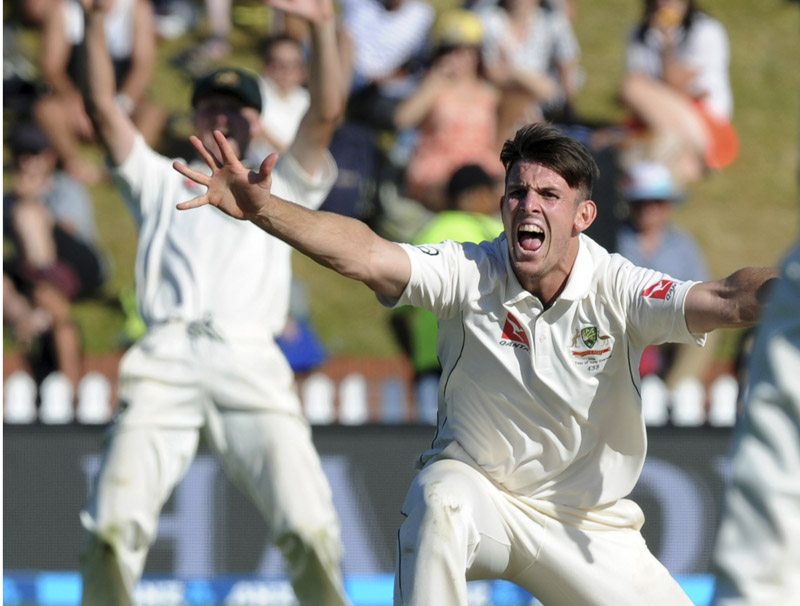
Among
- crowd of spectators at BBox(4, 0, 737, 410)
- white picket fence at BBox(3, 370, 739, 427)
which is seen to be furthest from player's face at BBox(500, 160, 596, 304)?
crowd of spectators at BBox(4, 0, 737, 410)

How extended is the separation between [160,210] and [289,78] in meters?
4.24

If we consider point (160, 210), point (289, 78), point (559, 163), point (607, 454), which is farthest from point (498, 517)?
point (289, 78)

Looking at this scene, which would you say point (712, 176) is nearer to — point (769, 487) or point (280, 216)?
point (280, 216)

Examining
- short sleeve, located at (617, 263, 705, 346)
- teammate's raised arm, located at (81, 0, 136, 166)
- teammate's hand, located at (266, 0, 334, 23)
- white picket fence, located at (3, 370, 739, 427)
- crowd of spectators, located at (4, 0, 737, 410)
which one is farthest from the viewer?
crowd of spectators, located at (4, 0, 737, 410)

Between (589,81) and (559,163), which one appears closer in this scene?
(559,163)

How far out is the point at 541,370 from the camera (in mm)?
4711

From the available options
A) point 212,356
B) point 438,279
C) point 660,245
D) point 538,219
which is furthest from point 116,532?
point 660,245

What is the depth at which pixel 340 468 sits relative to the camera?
7.79 metres

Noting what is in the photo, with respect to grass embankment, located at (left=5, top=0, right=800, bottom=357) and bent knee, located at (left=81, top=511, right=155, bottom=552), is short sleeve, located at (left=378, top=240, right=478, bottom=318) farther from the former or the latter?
grass embankment, located at (left=5, top=0, right=800, bottom=357)

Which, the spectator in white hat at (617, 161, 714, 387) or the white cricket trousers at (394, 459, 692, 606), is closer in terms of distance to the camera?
the white cricket trousers at (394, 459, 692, 606)

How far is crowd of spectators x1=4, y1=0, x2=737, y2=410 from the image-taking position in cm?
1033

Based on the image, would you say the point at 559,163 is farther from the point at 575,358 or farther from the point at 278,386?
the point at 278,386

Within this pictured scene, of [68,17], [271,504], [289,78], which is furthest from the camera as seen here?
[68,17]

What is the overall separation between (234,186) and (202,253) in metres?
1.63
